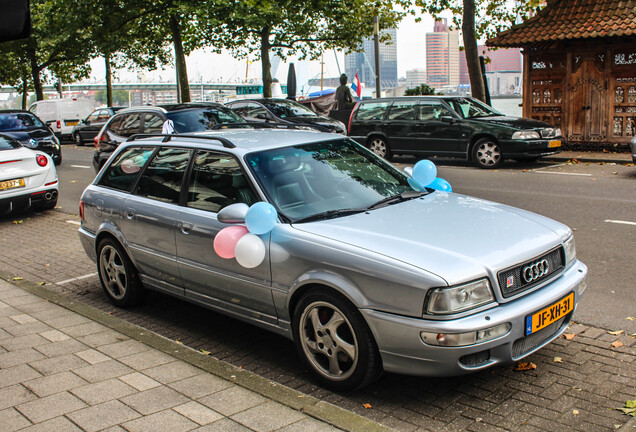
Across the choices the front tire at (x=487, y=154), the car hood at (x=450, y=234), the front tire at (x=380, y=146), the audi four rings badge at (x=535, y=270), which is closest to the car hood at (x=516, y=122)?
the front tire at (x=487, y=154)

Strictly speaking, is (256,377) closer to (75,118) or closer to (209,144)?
(209,144)

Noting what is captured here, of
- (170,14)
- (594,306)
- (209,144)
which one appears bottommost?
(594,306)

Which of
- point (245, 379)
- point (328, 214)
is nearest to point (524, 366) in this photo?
point (328, 214)

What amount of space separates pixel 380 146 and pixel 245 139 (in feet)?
41.9

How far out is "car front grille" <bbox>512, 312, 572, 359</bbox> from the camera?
3875 mm

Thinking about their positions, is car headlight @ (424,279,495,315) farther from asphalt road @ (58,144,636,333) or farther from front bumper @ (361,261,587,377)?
asphalt road @ (58,144,636,333)

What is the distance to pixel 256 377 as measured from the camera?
4.20m

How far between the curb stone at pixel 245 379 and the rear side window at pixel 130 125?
309 inches

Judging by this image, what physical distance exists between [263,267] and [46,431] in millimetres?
1613

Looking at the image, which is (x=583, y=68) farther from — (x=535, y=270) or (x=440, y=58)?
(x=440, y=58)

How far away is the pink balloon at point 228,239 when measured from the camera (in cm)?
457

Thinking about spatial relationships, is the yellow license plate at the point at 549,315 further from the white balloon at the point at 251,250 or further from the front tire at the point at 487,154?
the front tire at the point at 487,154

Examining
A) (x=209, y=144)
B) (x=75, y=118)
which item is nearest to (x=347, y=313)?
(x=209, y=144)

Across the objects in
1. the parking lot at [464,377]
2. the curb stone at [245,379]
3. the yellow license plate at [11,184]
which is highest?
the yellow license plate at [11,184]
